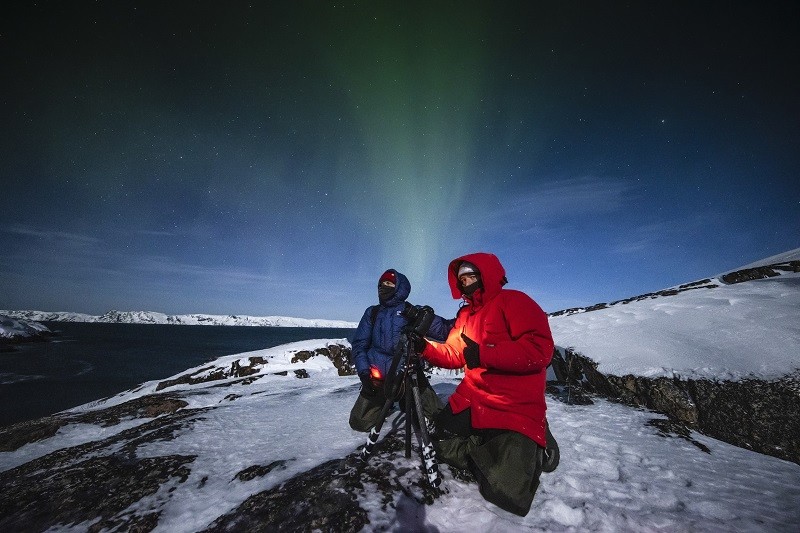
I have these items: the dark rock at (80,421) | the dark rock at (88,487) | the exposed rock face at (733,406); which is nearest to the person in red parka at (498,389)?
the dark rock at (88,487)

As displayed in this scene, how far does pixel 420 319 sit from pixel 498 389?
135 cm

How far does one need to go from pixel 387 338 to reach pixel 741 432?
665cm

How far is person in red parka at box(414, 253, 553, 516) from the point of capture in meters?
3.25

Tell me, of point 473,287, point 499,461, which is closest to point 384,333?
point 473,287

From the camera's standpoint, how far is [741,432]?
517 centimetres

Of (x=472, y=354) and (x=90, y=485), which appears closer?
(x=472, y=354)

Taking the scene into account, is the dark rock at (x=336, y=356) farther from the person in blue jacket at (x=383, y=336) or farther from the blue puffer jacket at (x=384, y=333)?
the blue puffer jacket at (x=384, y=333)

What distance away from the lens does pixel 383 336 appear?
16.6 ft

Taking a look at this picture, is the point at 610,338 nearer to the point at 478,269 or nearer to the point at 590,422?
the point at 590,422

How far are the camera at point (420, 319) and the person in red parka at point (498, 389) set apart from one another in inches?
8.9

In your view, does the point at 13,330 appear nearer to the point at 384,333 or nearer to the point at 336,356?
the point at 336,356

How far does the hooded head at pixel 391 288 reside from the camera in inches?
200

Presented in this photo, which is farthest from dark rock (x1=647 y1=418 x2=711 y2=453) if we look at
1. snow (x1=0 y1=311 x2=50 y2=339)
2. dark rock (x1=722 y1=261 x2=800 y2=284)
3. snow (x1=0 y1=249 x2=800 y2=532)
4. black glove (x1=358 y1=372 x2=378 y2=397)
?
snow (x1=0 y1=311 x2=50 y2=339)

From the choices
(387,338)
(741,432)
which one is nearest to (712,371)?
(741,432)
